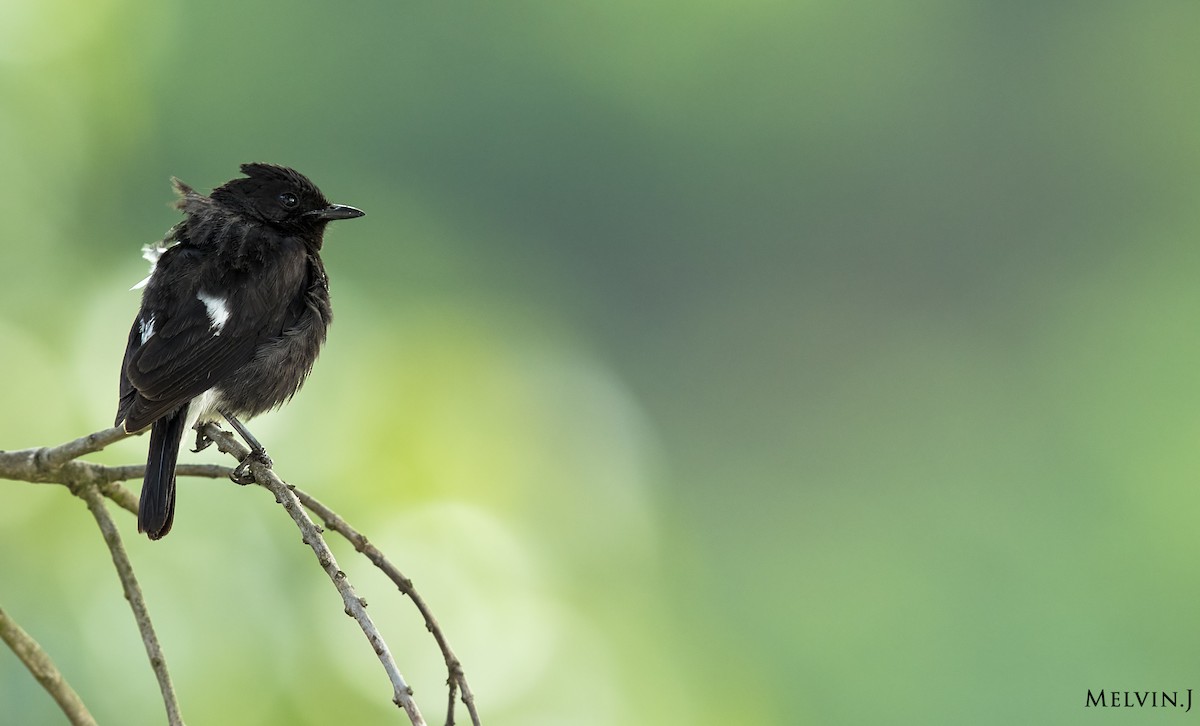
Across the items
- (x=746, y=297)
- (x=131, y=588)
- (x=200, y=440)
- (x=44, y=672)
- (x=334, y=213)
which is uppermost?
(x=746, y=297)

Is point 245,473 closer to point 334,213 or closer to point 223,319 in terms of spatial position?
point 223,319

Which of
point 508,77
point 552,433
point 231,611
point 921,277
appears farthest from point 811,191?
point 231,611

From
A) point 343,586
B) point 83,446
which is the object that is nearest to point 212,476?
point 83,446

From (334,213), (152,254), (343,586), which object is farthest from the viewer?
(334,213)

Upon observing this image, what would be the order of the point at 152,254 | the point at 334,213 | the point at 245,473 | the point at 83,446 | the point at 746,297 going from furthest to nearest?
the point at 746,297 → the point at 334,213 → the point at 152,254 → the point at 245,473 → the point at 83,446

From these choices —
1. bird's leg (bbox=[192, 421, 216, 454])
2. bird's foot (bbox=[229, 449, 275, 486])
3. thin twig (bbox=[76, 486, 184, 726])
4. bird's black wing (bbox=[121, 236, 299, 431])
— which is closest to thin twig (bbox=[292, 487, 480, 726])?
bird's foot (bbox=[229, 449, 275, 486])

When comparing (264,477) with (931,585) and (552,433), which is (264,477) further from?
(931,585)

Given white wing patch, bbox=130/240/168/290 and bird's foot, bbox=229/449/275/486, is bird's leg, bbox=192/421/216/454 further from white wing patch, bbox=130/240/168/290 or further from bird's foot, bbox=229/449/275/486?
bird's foot, bbox=229/449/275/486

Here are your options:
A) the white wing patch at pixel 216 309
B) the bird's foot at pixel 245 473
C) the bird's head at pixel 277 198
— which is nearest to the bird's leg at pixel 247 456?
the bird's foot at pixel 245 473
